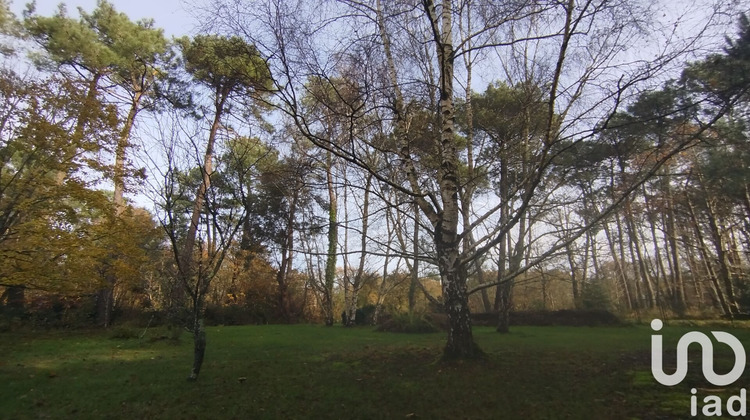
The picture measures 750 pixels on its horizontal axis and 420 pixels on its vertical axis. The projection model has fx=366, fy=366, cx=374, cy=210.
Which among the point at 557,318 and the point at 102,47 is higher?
the point at 102,47

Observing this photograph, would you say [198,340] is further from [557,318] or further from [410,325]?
[557,318]

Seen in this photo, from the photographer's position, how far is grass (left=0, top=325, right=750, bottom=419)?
12.9 ft

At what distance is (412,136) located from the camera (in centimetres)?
693

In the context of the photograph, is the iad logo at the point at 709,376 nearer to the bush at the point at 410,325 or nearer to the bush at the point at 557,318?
the bush at the point at 410,325

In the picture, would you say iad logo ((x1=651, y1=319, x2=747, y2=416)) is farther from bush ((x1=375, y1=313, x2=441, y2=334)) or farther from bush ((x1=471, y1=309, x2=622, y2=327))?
bush ((x1=471, y1=309, x2=622, y2=327))

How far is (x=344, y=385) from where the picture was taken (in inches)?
194

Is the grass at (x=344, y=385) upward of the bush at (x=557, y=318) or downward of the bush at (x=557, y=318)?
upward

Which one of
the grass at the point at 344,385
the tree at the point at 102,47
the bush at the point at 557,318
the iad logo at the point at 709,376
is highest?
the tree at the point at 102,47

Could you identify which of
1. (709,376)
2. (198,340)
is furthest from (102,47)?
(709,376)

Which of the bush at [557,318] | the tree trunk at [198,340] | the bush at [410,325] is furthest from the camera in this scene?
the bush at [557,318]

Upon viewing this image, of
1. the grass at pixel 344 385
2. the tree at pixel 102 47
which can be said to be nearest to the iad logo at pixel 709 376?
the grass at pixel 344 385

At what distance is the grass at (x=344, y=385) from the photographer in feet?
12.9

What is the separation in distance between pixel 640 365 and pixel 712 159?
435 inches

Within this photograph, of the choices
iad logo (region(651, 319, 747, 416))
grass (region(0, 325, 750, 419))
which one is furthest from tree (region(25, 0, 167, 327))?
iad logo (region(651, 319, 747, 416))
